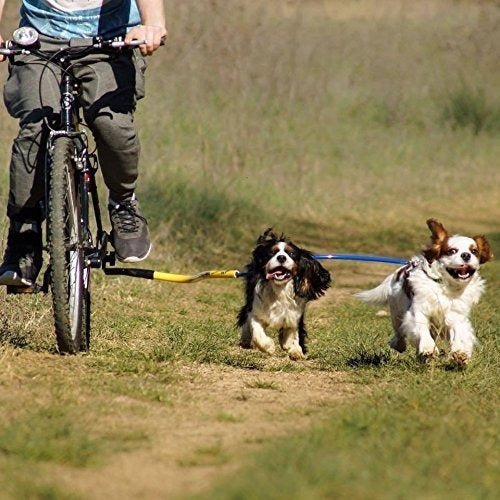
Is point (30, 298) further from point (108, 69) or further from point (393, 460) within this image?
point (393, 460)

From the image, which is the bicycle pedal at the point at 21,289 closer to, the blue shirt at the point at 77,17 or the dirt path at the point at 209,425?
the dirt path at the point at 209,425

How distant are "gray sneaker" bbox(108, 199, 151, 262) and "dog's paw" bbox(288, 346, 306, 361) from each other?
1.31 meters

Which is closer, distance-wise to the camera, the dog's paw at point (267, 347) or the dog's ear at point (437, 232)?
the dog's ear at point (437, 232)

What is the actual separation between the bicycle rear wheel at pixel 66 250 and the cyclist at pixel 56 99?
176 millimetres

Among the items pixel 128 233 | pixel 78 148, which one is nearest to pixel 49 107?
pixel 78 148

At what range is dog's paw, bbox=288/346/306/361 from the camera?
6.99 metres

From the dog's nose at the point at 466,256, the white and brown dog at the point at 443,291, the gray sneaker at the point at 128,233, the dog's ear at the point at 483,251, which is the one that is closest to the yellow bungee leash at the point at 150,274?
the gray sneaker at the point at 128,233

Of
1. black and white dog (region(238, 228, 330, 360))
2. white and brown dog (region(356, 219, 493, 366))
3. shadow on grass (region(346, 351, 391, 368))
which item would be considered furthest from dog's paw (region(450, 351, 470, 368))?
black and white dog (region(238, 228, 330, 360))

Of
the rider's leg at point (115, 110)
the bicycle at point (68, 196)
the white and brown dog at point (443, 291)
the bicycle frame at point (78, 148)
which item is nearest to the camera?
the bicycle at point (68, 196)

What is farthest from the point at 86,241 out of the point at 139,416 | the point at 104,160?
the point at 139,416

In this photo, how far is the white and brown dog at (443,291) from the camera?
6.53 m

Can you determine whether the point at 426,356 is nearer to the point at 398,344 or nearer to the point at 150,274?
the point at 398,344

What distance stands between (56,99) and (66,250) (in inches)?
28.4

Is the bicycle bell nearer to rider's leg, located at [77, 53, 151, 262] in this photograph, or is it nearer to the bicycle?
the bicycle
